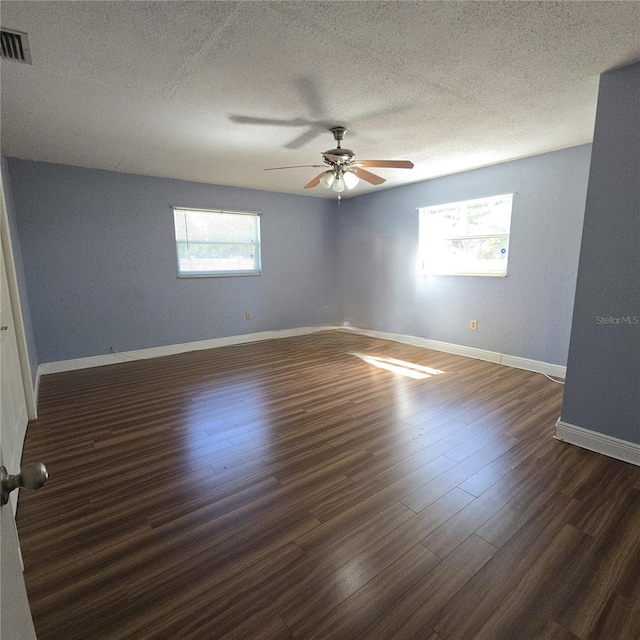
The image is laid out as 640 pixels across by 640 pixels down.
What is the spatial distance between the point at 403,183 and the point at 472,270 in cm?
157

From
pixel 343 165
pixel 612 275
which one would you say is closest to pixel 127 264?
pixel 343 165

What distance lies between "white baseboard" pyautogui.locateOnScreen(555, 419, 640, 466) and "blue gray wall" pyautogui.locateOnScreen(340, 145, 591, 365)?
1.60m

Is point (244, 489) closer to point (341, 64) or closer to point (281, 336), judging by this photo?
point (341, 64)

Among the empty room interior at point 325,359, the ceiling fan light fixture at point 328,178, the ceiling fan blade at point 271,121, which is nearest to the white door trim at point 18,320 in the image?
the empty room interior at point 325,359

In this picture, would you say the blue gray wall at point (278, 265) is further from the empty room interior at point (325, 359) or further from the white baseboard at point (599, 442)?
the white baseboard at point (599, 442)

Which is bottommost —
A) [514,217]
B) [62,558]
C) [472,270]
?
[62,558]

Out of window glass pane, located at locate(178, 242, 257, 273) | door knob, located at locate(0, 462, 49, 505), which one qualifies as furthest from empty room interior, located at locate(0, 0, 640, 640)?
window glass pane, located at locate(178, 242, 257, 273)

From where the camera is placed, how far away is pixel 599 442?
217cm

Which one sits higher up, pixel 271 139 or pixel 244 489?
pixel 271 139

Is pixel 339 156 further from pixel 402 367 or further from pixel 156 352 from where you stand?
pixel 156 352

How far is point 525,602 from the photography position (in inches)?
48.8

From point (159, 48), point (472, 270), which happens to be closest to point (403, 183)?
point (472, 270)

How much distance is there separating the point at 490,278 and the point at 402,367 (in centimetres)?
152

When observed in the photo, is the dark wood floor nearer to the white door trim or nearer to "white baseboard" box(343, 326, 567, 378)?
the white door trim
